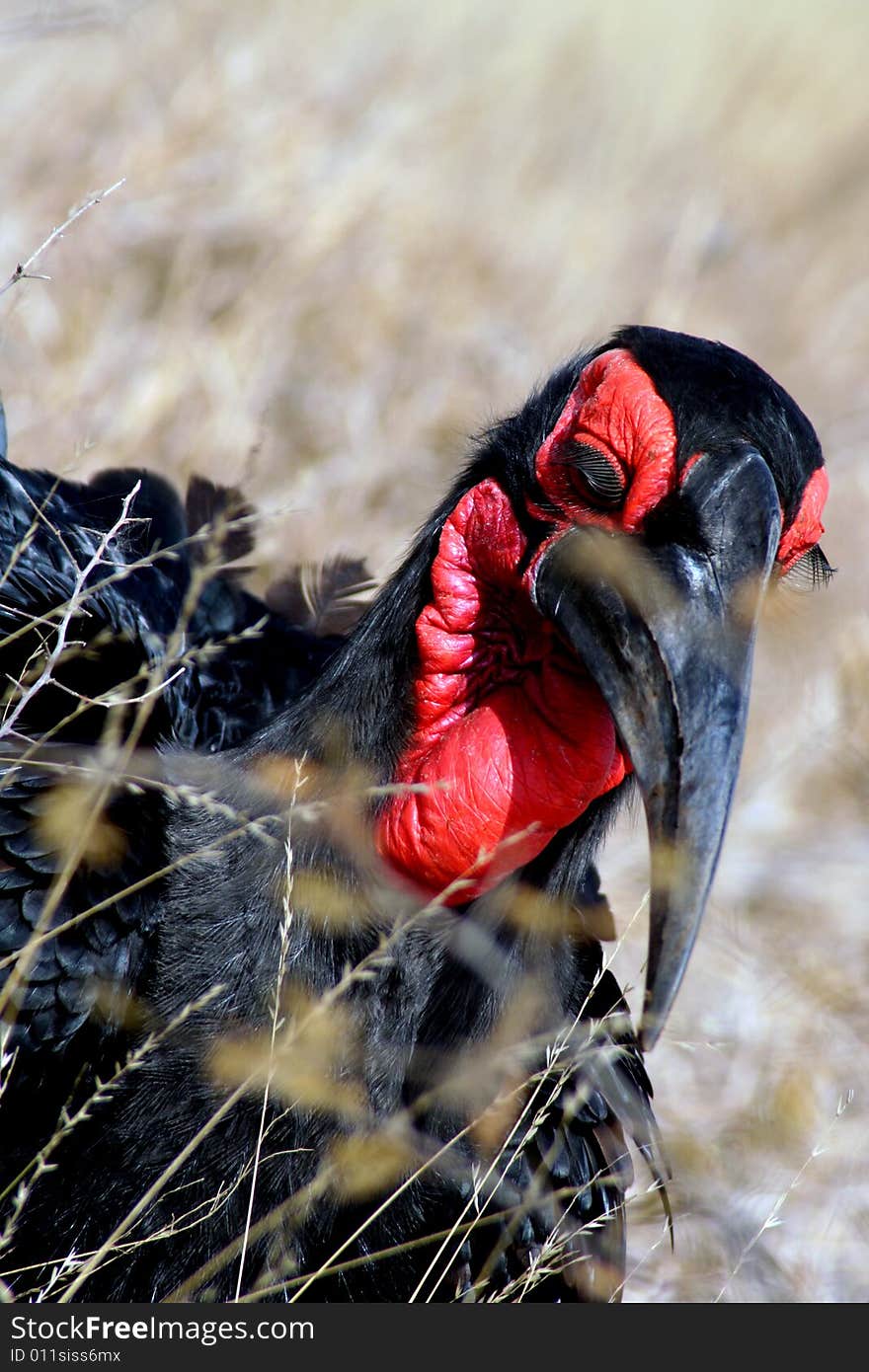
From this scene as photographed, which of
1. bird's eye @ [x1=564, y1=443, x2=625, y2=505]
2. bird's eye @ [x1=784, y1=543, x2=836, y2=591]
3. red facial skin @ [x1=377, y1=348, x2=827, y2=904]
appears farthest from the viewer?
bird's eye @ [x1=784, y1=543, x2=836, y2=591]

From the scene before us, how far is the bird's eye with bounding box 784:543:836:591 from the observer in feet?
7.08

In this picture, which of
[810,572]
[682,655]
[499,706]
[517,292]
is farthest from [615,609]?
[517,292]

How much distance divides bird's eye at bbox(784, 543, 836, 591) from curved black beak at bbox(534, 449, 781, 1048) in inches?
14.1

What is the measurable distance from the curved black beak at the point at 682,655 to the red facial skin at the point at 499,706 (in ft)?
0.54

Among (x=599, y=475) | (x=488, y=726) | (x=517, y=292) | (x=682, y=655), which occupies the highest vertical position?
(x=517, y=292)

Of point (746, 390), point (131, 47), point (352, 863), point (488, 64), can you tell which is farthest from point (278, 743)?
point (488, 64)

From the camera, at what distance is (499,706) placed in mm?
2094

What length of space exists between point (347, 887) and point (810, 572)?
86 cm

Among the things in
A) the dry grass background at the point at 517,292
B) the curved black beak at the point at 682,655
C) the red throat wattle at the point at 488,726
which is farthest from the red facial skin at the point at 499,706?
the dry grass background at the point at 517,292

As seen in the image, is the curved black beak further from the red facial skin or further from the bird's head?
the red facial skin

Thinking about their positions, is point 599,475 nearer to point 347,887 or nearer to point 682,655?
point 682,655

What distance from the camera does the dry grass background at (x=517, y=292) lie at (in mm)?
3553

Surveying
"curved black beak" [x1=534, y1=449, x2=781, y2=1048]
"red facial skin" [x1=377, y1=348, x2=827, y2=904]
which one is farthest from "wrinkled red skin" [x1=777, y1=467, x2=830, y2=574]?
"curved black beak" [x1=534, y1=449, x2=781, y2=1048]

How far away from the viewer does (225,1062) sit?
2.11 metres
